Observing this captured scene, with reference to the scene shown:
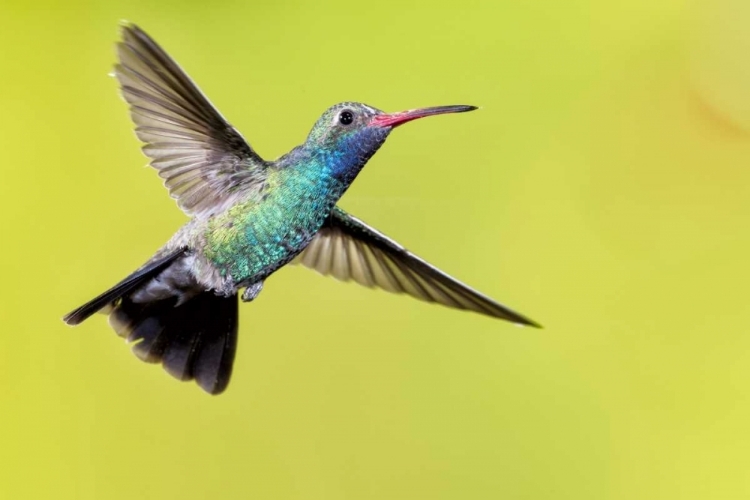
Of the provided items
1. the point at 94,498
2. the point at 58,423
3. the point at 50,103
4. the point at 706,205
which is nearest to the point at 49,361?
the point at 58,423

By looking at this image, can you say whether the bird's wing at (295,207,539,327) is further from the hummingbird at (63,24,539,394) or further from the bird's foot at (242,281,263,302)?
the bird's foot at (242,281,263,302)

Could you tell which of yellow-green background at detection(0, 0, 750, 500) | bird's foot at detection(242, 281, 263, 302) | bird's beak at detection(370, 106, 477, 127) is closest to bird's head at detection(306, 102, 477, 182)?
bird's beak at detection(370, 106, 477, 127)

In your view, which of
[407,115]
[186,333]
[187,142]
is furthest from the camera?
[186,333]

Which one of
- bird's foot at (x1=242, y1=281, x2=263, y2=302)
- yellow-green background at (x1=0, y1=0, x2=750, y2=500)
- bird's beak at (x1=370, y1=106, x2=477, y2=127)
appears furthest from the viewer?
yellow-green background at (x1=0, y1=0, x2=750, y2=500)

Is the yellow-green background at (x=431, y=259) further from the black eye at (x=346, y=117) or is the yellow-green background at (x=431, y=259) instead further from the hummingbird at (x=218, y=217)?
the black eye at (x=346, y=117)

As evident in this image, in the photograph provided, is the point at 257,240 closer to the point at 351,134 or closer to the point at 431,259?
the point at 351,134

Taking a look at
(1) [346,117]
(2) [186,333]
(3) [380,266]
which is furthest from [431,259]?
(1) [346,117]
